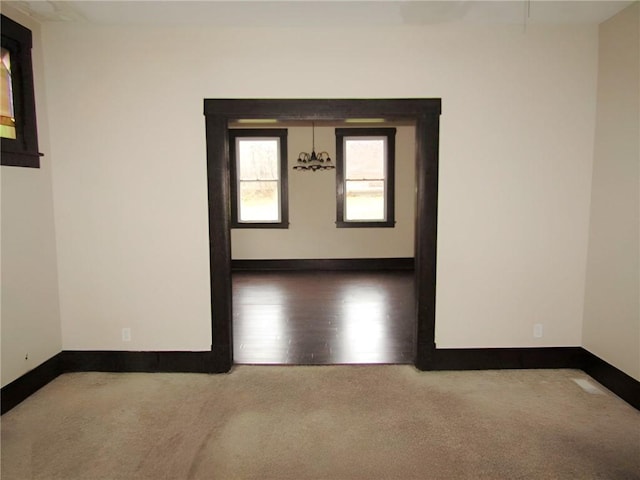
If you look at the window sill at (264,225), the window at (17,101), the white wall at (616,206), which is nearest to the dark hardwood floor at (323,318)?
the window sill at (264,225)

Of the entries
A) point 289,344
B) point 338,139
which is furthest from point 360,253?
point 289,344

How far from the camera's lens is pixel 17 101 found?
3.38m

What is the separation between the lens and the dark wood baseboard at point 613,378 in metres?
3.19

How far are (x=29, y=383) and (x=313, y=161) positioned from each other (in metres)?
5.86

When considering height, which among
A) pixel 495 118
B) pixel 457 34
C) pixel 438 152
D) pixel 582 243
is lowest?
pixel 582 243

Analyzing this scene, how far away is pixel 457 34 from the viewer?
3643 millimetres

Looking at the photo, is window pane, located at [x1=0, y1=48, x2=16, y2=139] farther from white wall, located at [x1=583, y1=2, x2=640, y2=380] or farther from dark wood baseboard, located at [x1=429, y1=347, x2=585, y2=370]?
white wall, located at [x1=583, y1=2, x2=640, y2=380]

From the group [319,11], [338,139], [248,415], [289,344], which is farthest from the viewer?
[338,139]

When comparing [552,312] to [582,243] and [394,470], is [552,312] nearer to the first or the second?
[582,243]

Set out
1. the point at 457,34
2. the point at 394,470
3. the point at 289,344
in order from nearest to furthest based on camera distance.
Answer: the point at 394,470 → the point at 457,34 → the point at 289,344

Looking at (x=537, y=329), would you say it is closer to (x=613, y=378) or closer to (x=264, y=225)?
(x=613, y=378)

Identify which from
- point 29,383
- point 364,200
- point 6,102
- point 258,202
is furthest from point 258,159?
point 29,383

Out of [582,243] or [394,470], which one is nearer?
[394,470]

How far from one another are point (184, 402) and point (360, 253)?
5913mm
